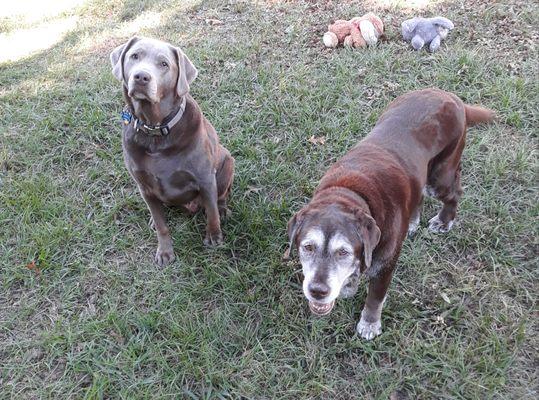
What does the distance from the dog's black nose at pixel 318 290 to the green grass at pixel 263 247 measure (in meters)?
0.76

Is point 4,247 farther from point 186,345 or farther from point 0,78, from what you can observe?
point 0,78

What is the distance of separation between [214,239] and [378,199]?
1.53m

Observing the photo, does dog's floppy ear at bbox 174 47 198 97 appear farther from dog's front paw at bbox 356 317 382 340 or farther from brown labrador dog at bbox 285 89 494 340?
dog's front paw at bbox 356 317 382 340

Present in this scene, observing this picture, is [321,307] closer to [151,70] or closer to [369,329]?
[369,329]

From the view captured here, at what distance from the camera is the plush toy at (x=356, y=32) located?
5617mm

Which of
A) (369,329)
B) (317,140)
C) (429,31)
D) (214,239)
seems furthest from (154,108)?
(429,31)

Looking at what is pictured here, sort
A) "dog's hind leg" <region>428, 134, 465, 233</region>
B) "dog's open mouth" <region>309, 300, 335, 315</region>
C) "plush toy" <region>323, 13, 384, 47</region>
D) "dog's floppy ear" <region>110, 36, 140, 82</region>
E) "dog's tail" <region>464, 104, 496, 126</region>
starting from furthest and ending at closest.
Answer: "plush toy" <region>323, 13, 384, 47</region>
"dog's tail" <region>464, 104, 496, 126</region>
"dog's hind leg" <region>428, 134, 465, 233</region>
"dog's floppy ear" <region>110, 36, 140, 82</region>
"dog's open mouth" <region>309, 300, 335, 315</region>

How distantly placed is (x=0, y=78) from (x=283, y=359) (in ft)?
17.5

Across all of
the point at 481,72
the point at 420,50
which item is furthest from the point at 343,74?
the point at 481,72

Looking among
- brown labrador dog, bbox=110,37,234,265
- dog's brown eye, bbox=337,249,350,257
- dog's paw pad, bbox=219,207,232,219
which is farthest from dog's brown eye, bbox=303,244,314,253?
dog's paw pad, bbox=219,207,232,219

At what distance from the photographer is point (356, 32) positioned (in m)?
5.66

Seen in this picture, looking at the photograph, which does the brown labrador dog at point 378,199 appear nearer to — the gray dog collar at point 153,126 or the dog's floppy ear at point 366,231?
the dog's floppy ear at point 366,231

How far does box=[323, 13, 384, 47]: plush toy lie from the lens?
562cm

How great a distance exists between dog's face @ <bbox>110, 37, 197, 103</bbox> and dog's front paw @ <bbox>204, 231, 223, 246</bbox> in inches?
46.0
